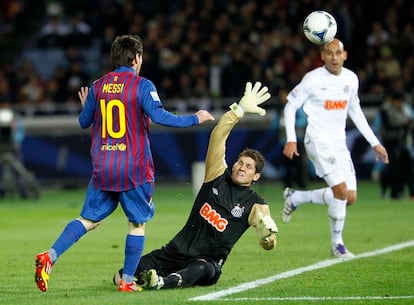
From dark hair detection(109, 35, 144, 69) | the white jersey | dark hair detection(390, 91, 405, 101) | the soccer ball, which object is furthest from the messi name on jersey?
dark hair detection(390, 91, 405, 101)

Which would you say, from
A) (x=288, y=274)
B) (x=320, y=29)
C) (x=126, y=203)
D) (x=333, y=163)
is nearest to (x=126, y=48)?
(x=126, y=203)

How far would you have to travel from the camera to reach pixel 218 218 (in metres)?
10.6

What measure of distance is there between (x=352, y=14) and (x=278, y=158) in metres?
4.87

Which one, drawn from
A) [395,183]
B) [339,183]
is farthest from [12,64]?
[339,183]

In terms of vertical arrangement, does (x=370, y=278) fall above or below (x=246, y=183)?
below

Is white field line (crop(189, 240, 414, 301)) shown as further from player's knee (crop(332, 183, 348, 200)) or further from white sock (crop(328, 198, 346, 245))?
player's knee (crop(332, 183, 348, 200))

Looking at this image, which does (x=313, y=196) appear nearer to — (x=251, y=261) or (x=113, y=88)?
(x=251, y=261)

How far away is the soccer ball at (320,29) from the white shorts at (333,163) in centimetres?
112

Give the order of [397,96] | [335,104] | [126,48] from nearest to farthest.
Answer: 1. [126,48]
2. [335,104]
3. [397,96]

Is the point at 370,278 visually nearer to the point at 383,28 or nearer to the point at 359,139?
the point at 359,139

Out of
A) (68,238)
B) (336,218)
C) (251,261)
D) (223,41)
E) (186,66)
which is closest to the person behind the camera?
(68,238)

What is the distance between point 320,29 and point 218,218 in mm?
3669

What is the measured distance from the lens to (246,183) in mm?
10617

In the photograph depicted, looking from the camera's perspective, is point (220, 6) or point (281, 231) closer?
point (281, 231)
